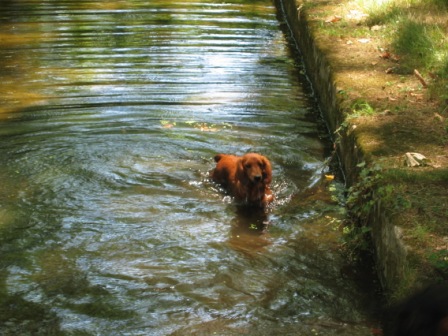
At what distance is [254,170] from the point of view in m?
8.00

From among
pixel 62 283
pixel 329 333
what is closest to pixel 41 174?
pixel 62 283

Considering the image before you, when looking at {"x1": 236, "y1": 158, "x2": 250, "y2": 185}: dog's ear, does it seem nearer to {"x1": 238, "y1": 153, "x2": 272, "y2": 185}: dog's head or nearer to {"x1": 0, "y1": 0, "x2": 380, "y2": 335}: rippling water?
{"x1": 238, "y1": 153, "x2": 272, "y2": 185}: dog's head

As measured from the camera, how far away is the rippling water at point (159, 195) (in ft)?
20.1

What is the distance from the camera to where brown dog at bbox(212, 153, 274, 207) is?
802cm

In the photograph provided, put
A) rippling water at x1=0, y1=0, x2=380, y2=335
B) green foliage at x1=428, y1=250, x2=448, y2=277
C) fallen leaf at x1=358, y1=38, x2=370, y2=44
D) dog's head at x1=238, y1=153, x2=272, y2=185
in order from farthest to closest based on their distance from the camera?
fallen leaf at x1=358, y1=38, x2=370, y2=44 < dog's head at x1=238, y1=153, x2=272, y2=185 < rippling water at x1=0, y1=0, x2=380, y2=335 < green foliage at x1=428, y1=250, x2=448, y2=277

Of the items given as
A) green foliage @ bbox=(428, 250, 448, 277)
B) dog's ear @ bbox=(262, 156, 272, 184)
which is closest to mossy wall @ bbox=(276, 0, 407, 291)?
green foliage @ bbox=(428, 250, 448, 277)

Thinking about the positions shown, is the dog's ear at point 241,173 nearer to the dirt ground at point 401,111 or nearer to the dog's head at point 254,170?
the dog's head at point 254,170

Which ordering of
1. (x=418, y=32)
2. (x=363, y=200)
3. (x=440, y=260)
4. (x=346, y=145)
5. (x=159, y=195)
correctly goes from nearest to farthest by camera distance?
(x=440, y=260), (x=363, y=200), (x=159, y=195), (x=346, y=145), (x=418, y=32)

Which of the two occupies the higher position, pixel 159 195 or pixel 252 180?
pixel 252 180

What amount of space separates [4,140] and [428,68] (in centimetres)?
512

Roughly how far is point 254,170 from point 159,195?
3.52 ft

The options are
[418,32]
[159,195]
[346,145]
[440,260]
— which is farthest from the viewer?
[418,32]

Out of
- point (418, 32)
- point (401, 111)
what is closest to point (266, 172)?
point (401, 111)

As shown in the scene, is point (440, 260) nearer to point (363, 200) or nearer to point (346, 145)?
point (363, 200)
